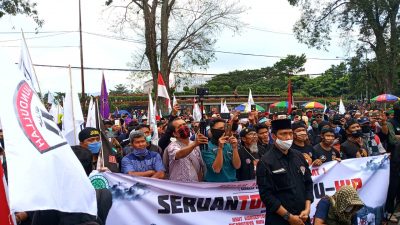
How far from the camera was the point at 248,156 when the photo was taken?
5.26 meters

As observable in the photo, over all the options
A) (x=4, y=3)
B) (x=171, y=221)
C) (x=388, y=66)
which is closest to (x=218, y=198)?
(x=171, y=221)

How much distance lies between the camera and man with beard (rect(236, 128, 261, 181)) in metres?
5.20

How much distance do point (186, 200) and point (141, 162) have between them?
67cm

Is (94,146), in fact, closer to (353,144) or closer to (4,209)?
(4,209)

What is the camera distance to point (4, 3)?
1420 centimetres

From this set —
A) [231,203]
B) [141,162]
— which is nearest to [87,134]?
[141,162]

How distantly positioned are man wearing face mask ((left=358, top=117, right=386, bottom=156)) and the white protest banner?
1736 millimetres

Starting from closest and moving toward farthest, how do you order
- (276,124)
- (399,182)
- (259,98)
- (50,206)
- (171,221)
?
(50,206) → (276,124) → (171,221) → (399,182) → (259,98)

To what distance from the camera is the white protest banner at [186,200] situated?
469cm

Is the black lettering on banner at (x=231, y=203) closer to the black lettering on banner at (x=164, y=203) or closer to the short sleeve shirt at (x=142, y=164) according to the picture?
the black lettering on banner at (x=164, y=203)

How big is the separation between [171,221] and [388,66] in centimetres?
2168

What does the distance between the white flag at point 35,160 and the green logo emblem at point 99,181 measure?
7.20 feet

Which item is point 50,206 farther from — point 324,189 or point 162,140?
point 324,189

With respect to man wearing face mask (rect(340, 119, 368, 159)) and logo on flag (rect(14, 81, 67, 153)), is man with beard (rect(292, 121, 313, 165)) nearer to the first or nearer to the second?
man wearing face mask (rect(340, 119, 368, 159))
